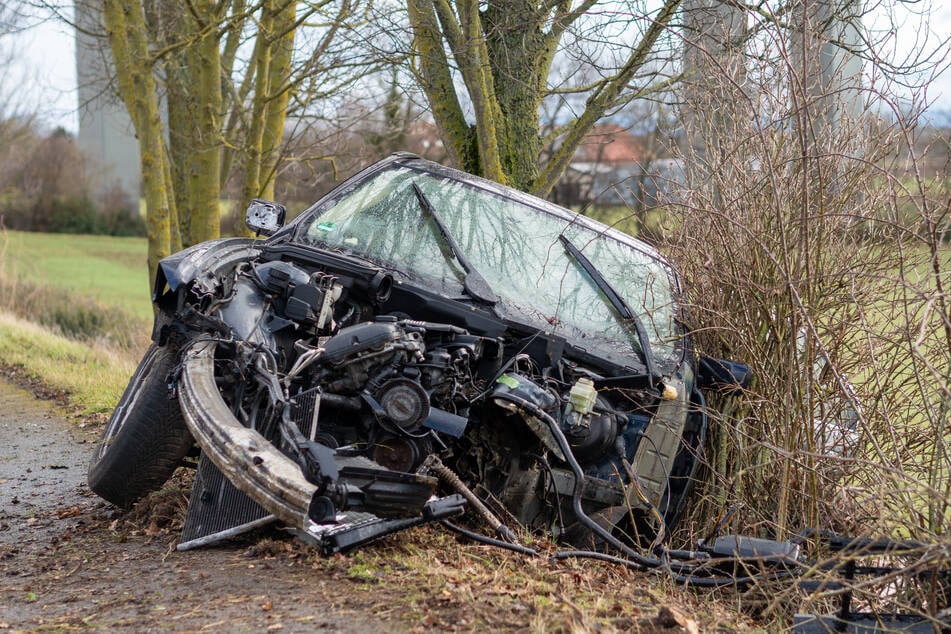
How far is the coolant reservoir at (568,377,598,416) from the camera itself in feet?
15.1

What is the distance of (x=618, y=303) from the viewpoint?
17.4 feet

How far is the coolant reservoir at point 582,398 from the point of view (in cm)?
460

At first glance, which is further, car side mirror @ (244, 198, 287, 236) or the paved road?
car side mirror @ (244, 198, 287, 236)

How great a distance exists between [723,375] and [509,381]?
138 cm

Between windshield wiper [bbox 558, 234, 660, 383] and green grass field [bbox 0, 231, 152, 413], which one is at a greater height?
windshield wiper [bbox 558, 234, 660, 383]

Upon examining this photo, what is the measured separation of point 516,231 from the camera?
18.5 ft

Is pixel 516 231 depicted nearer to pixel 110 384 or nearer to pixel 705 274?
pixel 705 274

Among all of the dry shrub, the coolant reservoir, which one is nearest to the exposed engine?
the coolant reservoir

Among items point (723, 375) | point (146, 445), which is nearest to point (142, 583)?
point (146, 445)

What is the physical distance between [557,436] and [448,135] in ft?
15.7

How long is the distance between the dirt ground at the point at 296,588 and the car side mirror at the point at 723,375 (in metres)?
1.28

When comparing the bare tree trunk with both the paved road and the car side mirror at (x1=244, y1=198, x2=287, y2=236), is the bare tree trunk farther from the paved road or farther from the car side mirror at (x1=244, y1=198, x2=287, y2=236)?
the paved road

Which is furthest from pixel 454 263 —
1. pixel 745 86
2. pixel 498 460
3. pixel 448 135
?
pixel 448 135

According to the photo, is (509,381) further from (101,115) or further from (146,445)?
(101,115)
